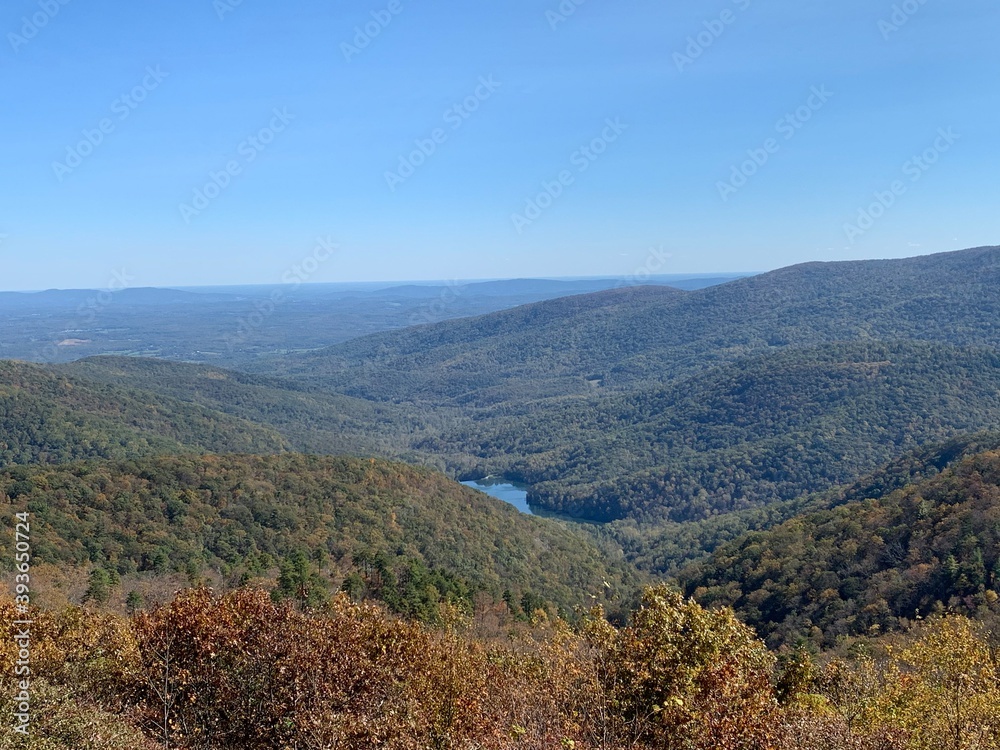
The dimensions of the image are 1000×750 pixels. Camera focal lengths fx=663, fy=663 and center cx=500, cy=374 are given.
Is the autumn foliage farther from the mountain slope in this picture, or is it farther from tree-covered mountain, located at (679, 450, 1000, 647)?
the mountain slope

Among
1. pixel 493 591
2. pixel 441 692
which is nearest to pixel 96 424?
pixel 493 591

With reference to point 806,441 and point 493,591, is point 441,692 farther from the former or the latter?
point 806,441

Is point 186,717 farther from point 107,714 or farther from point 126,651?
point 126,651

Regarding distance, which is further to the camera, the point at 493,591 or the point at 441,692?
the point at 493,591

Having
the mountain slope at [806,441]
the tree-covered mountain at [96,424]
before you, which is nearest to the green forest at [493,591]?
the tree-covered mountain at [96,424]

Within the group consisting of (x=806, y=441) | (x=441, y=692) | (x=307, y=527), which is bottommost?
(x=806, y=441)

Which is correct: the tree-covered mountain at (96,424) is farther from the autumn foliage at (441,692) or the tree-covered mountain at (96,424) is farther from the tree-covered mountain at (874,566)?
the autumn foliage at (441,692)
